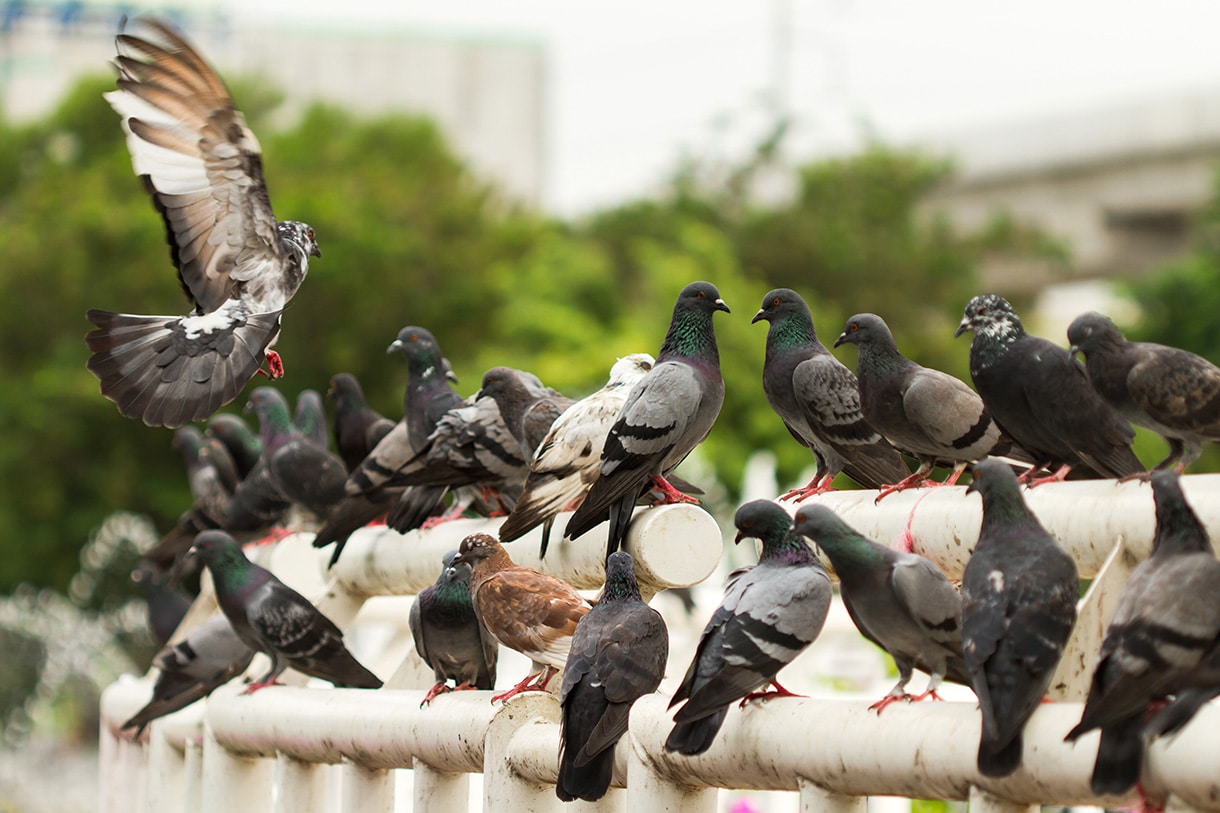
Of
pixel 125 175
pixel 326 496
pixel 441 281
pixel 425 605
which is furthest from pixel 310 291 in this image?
pixel 425 605

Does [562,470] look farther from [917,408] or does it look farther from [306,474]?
[306,474]

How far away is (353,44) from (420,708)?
155 feet

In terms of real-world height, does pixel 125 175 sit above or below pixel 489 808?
below

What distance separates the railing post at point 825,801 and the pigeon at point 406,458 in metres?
3.52

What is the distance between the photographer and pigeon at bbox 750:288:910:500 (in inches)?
213

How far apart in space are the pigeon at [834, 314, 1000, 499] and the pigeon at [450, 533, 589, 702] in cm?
118

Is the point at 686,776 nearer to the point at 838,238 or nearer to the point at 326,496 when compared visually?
the point at 326,496

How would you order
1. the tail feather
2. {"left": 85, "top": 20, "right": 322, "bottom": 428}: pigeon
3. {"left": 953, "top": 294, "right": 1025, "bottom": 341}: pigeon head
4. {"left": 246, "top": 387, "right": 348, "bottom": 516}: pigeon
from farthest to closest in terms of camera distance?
1. {"left": 246, "top": 387, "right": 348, "bottom": 516}: pigeon
2. {"left": 85, "top": 20, "right": 322, "bottom": 428}: pigeon
3. the tail feather
4. {"left": 953, "top": 294, "right": 1025, "bottom": 341}: pigeon head

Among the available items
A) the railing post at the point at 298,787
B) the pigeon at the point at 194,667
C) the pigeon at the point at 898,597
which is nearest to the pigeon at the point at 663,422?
the pigeon at the point at 898,597

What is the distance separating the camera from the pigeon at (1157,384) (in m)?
Answer: 3.96

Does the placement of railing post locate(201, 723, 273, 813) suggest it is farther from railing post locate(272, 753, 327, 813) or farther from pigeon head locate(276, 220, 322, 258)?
pigeon head locate(276, 220, 322, 258)

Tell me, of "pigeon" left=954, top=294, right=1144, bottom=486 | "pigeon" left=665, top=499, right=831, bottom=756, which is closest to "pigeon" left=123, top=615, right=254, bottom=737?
"pigeon" left=665, top=499, right=831, bottom=756

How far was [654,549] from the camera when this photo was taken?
4445mm

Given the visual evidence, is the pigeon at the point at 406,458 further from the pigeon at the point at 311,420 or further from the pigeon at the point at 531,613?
the pigeon at the point at 311,420
